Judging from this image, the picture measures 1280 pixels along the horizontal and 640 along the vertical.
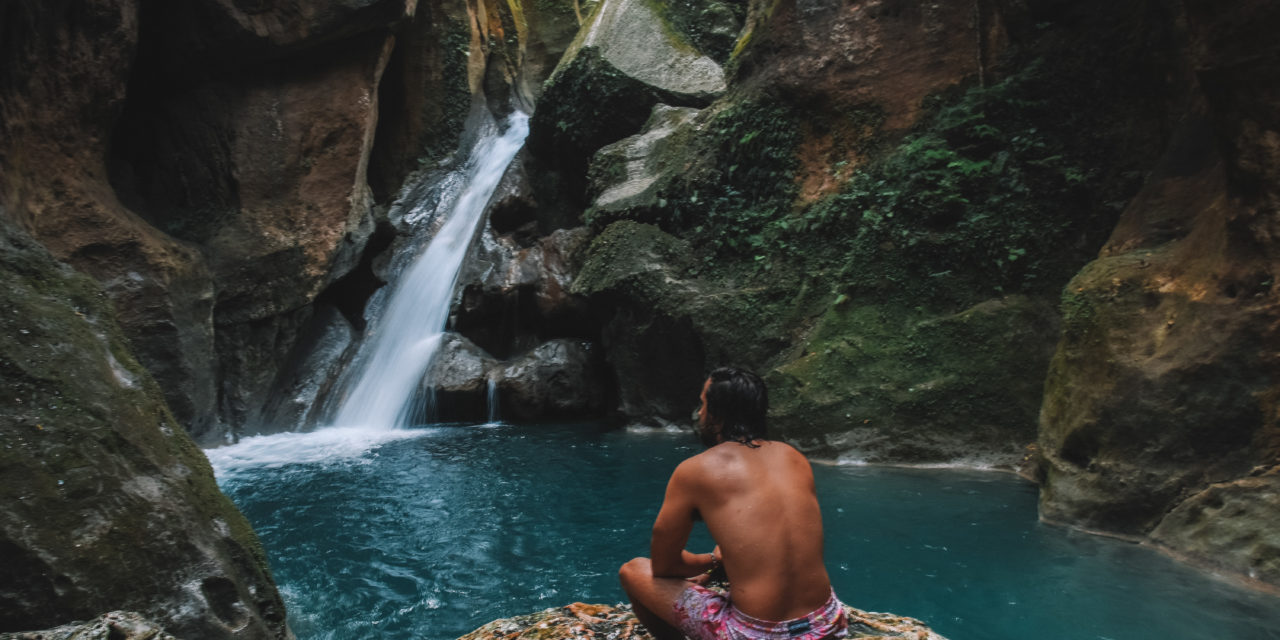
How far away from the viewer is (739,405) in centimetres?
266

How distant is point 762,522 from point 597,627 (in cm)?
107

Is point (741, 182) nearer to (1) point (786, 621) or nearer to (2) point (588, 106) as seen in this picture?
(2) point (588, 106)

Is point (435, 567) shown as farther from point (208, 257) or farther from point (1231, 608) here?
point (208, 257)

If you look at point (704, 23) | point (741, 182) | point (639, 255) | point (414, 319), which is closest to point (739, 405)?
point (639, 255)

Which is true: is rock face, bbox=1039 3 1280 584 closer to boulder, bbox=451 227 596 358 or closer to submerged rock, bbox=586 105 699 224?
submerged rock, bbox=586 105 699 224

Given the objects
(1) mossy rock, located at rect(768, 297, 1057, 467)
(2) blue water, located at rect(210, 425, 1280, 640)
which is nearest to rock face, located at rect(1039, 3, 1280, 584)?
(2) blue water, located at rect(210, 425, 1280, 640)

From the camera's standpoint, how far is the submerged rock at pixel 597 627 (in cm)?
291

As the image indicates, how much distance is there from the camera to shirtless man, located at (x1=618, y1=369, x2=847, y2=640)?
2436 millimetres

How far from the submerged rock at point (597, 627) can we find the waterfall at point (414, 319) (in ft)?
32.8

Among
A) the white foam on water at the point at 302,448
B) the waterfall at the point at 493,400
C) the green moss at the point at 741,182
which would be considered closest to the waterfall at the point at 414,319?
the white foam on water at the point at 302,448

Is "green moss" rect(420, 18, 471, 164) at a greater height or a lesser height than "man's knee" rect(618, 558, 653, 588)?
greater

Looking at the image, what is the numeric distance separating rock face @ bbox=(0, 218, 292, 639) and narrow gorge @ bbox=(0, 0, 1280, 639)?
0.05 ft

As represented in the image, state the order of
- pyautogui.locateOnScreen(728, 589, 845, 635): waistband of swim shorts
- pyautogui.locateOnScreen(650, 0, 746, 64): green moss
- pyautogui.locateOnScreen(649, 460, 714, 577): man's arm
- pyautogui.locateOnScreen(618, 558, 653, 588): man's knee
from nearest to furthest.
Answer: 1. pyautogui.locateOnScreen(728, 589, 845, 635): waistband of swim shorts
2. pyautogui.locateOnScreen(649, 460, 714, 577): man's arm
3. pyautogui.locateOnScreen(618, 558, 653, 588): man's knee
4. pyautogui.locateOnScreen(650, 0, 746, 64): green moss

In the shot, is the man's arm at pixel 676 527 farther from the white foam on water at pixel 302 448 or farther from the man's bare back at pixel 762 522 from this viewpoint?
the white foam on water at pixel 302 448
